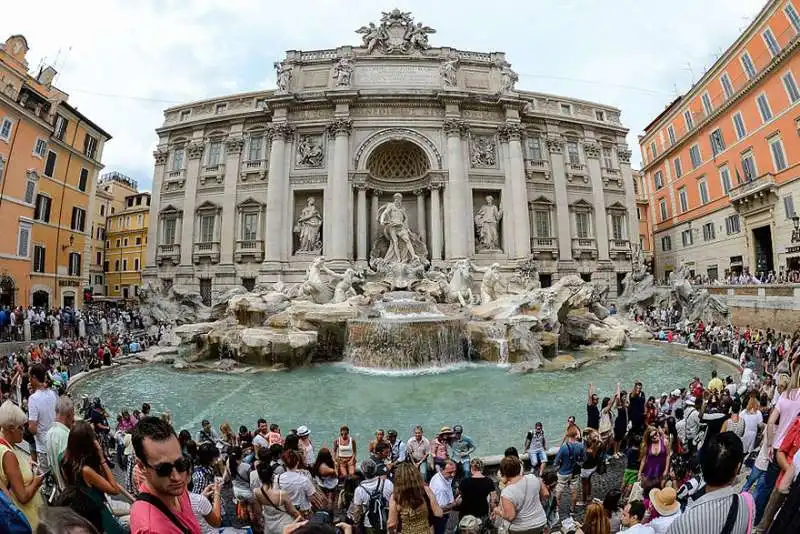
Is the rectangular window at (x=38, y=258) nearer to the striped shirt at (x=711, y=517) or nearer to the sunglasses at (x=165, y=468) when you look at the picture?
the sunglasses at (x=165, y=468)

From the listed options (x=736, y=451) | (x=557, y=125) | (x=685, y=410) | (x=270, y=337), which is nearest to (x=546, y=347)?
(x=685, y=410)

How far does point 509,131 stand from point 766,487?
76.8ft

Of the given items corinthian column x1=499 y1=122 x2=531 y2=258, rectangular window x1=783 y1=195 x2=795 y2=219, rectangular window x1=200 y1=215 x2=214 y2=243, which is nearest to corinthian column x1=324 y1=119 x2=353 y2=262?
rectangular window x1=200 y1=215 x2=214 y2=243

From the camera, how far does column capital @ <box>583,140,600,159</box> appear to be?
90.1 feet

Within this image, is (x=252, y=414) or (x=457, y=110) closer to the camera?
(x=252, y=414)

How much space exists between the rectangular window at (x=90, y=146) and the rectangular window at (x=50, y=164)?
105 inches

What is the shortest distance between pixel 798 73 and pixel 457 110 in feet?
52.0

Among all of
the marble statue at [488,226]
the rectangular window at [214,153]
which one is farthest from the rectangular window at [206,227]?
the marble statue at [488,226]

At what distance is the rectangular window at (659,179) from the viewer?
32.6m

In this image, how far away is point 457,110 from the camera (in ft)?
78.6

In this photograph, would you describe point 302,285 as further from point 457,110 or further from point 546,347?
point 457,110

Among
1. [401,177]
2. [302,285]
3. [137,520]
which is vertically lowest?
[137,520]

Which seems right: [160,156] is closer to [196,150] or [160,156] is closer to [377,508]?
[196,150]

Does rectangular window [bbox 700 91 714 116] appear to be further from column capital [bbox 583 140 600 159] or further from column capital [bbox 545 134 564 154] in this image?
column capital [bbox 545 134 564 154]
